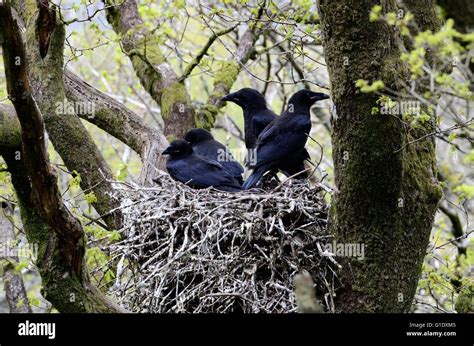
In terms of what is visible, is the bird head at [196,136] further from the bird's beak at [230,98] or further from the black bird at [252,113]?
the bird's beak at [230,98]

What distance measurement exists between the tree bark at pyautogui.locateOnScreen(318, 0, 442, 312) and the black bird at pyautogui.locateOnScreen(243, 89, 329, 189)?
2264 mm

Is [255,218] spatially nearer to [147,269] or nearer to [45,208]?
[147,269]

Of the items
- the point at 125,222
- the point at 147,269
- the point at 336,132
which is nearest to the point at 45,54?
the point at 125,222

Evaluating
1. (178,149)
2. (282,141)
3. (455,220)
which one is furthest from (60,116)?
(455,220)

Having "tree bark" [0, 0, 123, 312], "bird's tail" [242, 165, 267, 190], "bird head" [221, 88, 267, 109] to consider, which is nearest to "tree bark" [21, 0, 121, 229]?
"bird's tail" [242, 165, 267, 190]

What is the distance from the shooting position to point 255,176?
341 inches

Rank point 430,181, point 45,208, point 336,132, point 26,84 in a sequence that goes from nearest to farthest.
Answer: point 26,84 → point 45,208 → point 336,132 → point 430,181

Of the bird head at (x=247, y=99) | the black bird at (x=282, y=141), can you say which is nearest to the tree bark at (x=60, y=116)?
the black bird at (x=282, y=141)

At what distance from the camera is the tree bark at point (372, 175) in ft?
18.7

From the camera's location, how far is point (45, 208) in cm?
540

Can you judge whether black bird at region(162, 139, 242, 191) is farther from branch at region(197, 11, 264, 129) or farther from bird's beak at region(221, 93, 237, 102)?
bird's beak at region(221, 93, 237, 102)

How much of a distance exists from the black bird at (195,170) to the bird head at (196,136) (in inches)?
25.9

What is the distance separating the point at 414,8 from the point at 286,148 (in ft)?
7.57

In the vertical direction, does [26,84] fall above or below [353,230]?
above
